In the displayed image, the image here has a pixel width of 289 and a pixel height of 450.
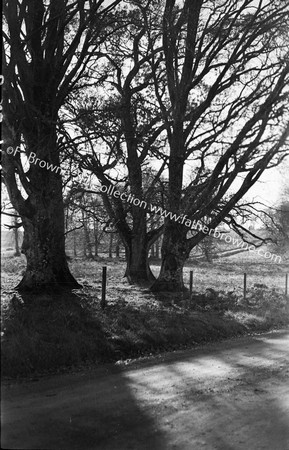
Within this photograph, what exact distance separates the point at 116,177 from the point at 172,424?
1528 centimetres

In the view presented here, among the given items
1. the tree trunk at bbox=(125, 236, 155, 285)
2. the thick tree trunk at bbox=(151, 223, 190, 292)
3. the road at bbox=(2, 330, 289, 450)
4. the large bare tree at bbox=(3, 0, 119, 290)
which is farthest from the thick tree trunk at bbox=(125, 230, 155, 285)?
the road at bbox=(2, 330, 289, 450)

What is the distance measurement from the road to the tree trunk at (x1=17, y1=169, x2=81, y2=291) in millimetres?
6370

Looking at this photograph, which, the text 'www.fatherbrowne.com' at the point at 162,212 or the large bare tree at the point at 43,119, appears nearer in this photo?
the large bare tree at the point at 43,119

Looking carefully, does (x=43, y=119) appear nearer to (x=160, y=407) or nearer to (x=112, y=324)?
(x=112, y=324)

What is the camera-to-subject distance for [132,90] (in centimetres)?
2017

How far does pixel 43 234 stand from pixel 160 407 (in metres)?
9.22

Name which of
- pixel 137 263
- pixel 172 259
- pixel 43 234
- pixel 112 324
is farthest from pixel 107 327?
pixel 137 263

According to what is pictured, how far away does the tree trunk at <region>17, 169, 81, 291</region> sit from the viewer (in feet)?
46.5

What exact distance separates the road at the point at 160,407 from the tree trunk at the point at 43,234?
6.37 meters

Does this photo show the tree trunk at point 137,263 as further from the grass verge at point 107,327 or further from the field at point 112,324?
the grass verge at point 107,327

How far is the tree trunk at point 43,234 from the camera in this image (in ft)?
46.5

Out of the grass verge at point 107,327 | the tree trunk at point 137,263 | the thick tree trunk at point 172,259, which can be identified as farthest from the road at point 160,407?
the tree trunk at point 137,263

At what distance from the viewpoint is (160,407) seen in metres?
5.83

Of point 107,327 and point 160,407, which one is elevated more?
point 107,327
